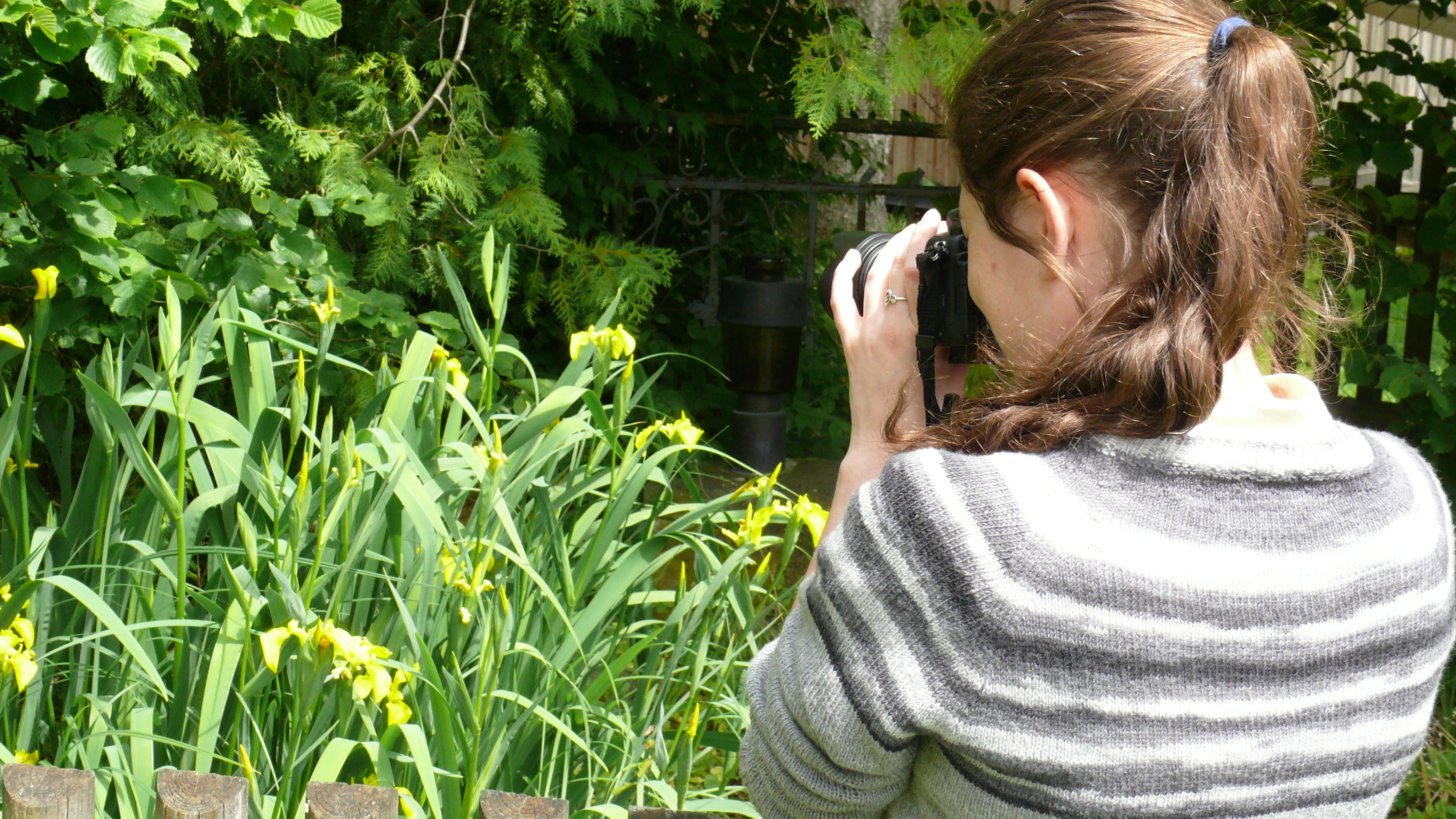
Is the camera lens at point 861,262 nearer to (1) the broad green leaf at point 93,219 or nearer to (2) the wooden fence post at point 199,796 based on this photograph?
(2) the wooden fence post at point 199,796

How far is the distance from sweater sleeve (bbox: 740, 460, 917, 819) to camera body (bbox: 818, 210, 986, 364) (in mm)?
288

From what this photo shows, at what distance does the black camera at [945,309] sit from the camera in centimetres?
103

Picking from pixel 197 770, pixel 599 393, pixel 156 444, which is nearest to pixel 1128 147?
pixel 599 393

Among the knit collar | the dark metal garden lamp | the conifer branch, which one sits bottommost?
the dark metal garden lamp

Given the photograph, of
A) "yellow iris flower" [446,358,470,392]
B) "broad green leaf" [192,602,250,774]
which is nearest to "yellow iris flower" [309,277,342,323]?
"yellow iris flower" [446,358,470,392]

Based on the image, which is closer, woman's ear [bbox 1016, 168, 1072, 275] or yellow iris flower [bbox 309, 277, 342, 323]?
woman's ear [bbox 1016, 168, 1072, 275]

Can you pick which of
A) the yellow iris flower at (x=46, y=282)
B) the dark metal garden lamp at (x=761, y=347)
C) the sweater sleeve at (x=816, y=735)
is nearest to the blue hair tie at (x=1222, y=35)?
the sweater sleeve at (x=816, y=735)

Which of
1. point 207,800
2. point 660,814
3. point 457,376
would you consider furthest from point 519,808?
point 457,376

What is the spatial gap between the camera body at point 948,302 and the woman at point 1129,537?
0.49ft

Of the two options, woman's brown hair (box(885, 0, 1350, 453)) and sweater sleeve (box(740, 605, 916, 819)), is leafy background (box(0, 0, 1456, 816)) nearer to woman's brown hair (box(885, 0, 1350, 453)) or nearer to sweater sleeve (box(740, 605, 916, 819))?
sweater sleeve (box(740, 605, 916, 819))

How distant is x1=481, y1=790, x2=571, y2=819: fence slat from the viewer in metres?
1.04

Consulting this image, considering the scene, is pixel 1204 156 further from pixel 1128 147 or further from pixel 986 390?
pixel 986 390

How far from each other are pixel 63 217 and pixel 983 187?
1632mm

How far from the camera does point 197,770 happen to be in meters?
1.22
